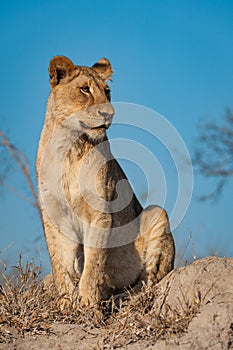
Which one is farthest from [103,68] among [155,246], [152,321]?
[152,321]

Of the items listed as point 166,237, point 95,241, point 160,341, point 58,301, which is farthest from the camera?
point 166,237

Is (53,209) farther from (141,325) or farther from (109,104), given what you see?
(141,325)

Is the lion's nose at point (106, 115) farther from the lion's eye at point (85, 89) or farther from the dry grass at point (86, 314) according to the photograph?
the dry grass at point (86, 314)

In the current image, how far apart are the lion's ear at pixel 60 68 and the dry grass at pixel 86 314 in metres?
2.05

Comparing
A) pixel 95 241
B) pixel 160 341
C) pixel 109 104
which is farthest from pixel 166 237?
pixel 160 341

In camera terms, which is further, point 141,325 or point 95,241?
point 95,241

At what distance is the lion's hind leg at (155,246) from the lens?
24.5 ft

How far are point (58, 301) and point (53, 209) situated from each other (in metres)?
1.01

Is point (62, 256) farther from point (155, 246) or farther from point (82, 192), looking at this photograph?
point (155, 246)

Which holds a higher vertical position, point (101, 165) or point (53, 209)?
point (101, 165)

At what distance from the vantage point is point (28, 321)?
5723 mm

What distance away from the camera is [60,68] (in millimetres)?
7145

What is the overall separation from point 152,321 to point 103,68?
132 inches

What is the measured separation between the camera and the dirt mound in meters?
5.43
